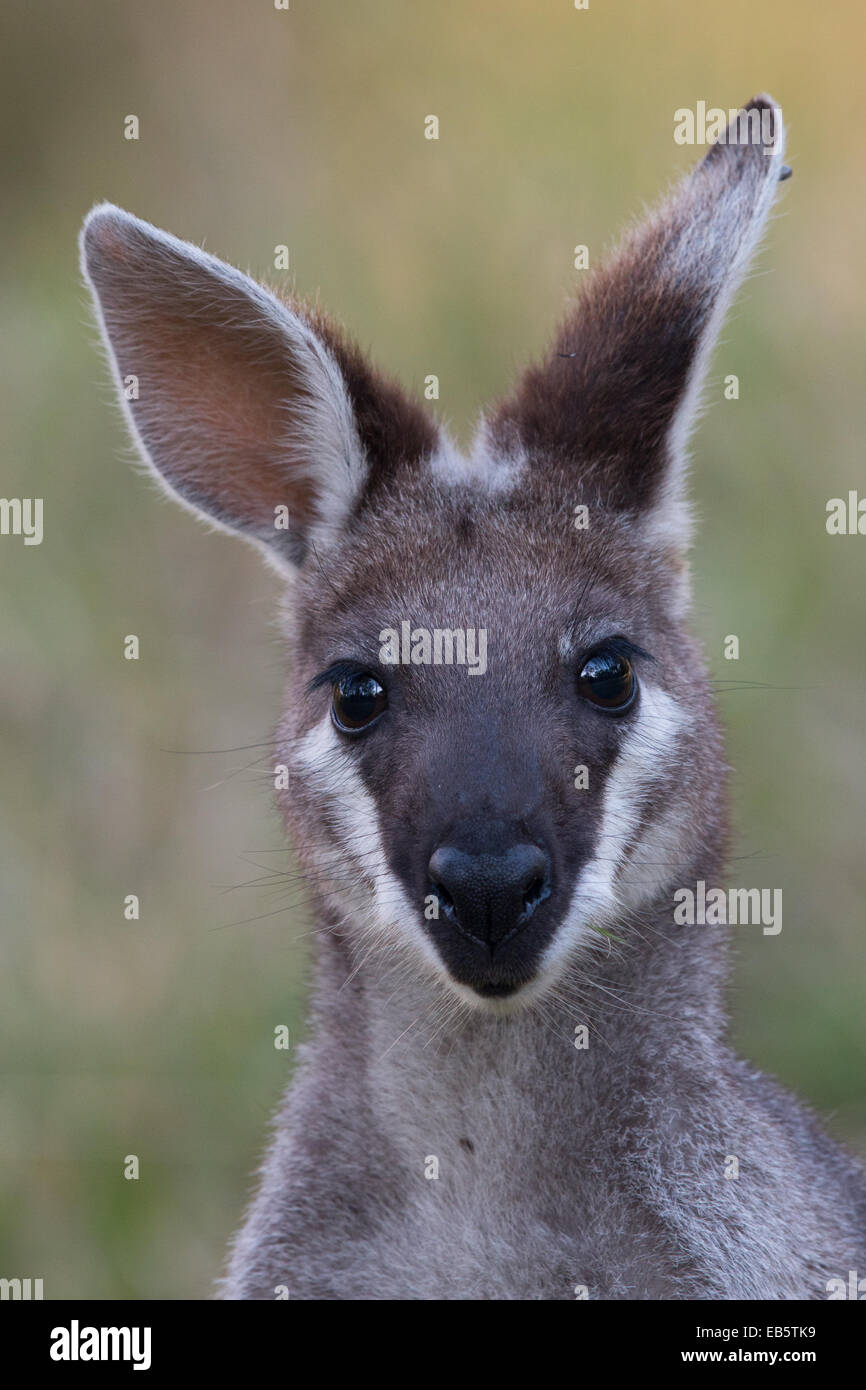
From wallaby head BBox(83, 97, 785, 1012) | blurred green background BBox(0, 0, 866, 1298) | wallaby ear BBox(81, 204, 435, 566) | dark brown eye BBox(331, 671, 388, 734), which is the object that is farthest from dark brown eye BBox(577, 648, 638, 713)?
blurred green background BBox(0, 0, 866, 1298)

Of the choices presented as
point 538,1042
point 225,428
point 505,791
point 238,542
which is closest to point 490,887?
point 505,791

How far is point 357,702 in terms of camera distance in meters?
5.97

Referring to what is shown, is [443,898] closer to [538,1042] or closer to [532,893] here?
[532,893]

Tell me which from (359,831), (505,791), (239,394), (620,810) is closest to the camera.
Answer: (505,791)

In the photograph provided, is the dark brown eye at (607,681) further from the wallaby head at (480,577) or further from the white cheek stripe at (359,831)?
the white cheek stripe at (359,831)

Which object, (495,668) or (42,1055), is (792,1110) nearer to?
(495,668)

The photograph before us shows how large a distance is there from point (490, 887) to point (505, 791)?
1.10 ft

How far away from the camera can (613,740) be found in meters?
5.83

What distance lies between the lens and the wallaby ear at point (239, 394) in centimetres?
624

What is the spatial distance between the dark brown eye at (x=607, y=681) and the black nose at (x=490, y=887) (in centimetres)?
80

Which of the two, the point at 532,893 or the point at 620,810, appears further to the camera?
the point at 620,810

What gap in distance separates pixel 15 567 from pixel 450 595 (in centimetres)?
503

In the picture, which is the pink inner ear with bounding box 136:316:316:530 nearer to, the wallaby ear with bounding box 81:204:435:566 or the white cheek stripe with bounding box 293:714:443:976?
the wallaby ear with bounding box 81:204:435:566
